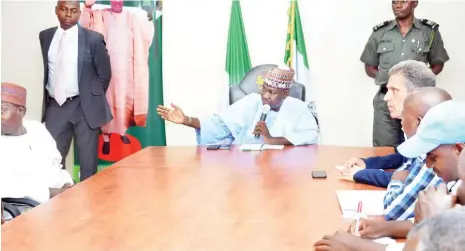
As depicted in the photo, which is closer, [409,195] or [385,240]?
[385,240]

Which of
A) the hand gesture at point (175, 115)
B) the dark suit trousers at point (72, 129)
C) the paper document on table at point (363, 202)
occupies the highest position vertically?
the hand gesture at point (175, 115)

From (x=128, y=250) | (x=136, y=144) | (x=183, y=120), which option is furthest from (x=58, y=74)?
(x=128, y=250)

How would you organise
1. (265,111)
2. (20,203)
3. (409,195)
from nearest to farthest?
1. (409,195)
2. (20,203)
3. (265,111)

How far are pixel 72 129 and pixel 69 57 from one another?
0.61 m

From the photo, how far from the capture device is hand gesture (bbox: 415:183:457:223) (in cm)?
135

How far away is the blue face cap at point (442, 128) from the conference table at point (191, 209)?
35 centimetres

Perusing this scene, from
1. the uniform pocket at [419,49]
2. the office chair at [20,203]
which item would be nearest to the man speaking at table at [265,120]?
the uniform pocket at [419,49]

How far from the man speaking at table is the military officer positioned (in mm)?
827

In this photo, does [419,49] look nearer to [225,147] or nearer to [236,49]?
[236,49]

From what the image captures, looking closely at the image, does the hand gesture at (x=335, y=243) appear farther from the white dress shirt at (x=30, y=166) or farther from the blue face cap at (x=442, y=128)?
the white dress shirt at (x=30, y=166)

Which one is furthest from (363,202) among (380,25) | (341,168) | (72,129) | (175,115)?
(72,129)

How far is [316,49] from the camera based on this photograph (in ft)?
16.5

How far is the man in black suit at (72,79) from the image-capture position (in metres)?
4.72

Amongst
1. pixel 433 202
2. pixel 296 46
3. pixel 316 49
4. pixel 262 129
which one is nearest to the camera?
pixel 433 202
